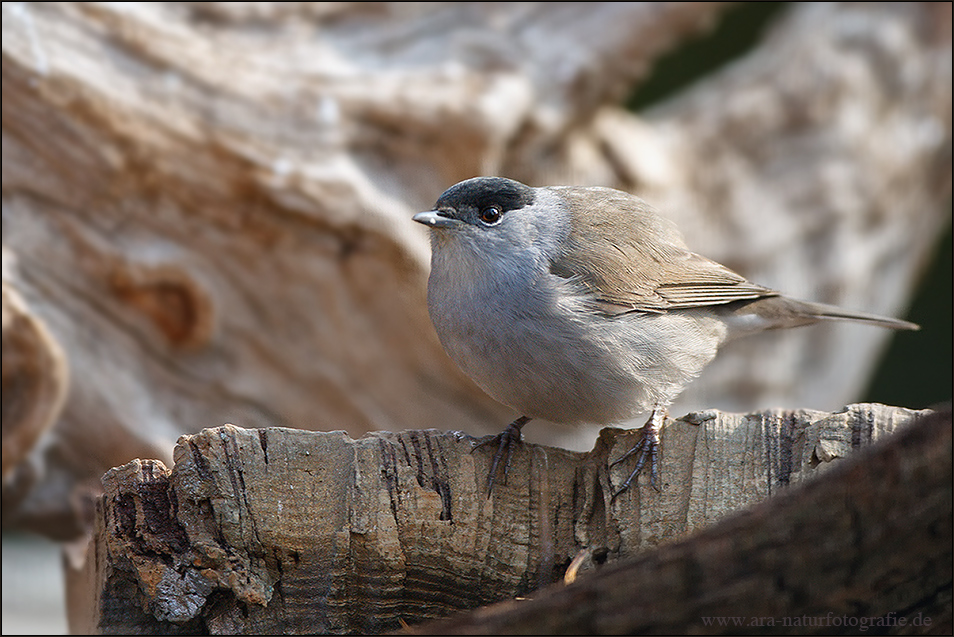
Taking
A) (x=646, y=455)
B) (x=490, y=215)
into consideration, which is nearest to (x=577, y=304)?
(x=490, y=215)

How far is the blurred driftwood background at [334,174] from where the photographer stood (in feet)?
13.7

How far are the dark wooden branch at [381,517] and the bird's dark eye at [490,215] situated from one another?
43.0 inches

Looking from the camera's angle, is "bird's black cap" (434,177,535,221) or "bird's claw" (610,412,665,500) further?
"bird's black cap" (434,177,535,221)

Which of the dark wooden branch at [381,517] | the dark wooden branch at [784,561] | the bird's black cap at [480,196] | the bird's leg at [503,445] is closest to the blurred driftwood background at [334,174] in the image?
the bird's black cap at [480,196]

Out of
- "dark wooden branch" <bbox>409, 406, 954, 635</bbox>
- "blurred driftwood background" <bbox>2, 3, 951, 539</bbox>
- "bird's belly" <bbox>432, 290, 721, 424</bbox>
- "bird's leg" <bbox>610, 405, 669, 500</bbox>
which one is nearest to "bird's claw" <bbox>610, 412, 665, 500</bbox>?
"bird's leg" <bbox>610, 405, 669, 500</bbox>

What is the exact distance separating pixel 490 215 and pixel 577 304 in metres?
0.56

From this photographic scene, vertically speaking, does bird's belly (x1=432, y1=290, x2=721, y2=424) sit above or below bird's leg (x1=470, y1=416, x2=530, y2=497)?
above

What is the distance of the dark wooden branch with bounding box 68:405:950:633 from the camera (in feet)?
7.38

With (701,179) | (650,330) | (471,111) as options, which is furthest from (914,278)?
(650,330)

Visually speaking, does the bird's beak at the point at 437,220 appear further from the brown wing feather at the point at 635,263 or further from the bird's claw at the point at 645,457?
the bird's claw at the point at 645,457

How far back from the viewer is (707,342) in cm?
348

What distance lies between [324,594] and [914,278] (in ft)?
21.0

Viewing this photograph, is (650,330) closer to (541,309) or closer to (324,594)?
(541,309)

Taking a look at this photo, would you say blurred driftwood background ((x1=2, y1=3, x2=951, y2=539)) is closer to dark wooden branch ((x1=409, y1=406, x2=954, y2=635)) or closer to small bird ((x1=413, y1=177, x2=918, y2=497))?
small bird ((x1=413, y1=177, x2=918, y2=497))
